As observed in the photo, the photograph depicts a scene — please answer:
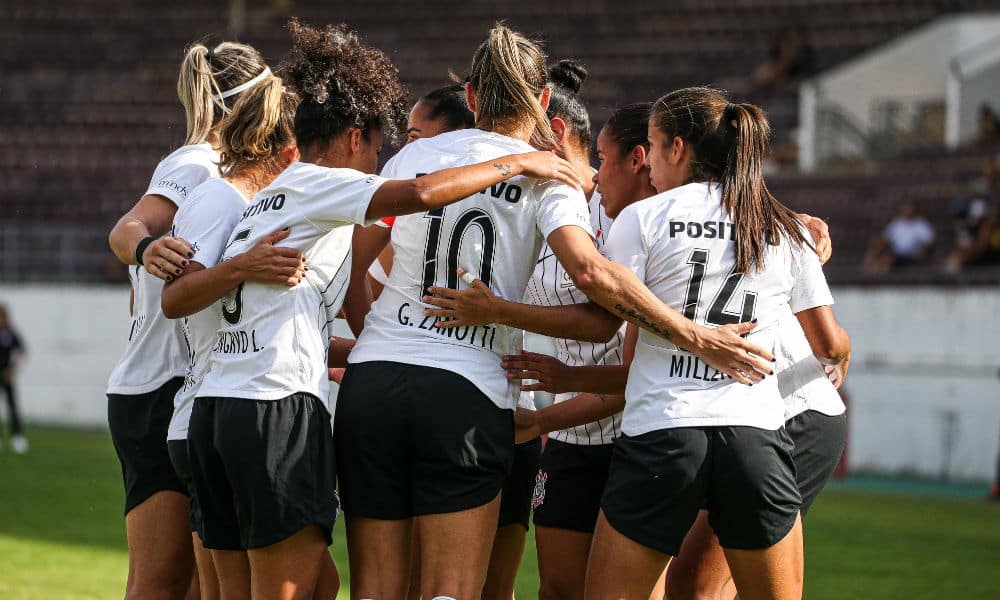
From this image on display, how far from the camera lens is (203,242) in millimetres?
3768

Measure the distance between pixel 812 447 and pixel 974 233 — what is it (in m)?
13.2

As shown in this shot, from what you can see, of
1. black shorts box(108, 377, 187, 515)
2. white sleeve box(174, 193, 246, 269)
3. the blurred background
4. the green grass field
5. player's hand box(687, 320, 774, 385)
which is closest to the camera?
player's hand box(687, 320, 774, 385)

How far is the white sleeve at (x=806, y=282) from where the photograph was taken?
12.3 feet

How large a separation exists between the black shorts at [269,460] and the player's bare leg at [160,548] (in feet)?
1.80

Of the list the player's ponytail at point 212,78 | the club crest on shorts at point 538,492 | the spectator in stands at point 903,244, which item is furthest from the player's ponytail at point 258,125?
the spectator in stands at point 903,244

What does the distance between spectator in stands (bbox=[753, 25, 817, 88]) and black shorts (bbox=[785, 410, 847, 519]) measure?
19087 millimetres

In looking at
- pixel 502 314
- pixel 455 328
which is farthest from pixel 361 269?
pixel 502 314

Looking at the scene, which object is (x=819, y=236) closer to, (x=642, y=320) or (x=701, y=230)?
(x=701, y=230)

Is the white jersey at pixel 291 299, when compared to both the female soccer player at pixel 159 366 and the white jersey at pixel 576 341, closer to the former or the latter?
the female soccer player at pixel 159 366

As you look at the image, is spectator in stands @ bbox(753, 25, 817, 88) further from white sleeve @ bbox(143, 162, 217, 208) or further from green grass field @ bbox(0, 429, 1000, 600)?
white sleeve @ bbox(143, 162, 217, 208)

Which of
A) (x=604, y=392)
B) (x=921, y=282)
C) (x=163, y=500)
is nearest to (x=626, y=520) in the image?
(x=604, y=392)

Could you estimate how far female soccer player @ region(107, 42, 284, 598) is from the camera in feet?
13.3

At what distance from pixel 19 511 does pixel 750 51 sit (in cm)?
1766

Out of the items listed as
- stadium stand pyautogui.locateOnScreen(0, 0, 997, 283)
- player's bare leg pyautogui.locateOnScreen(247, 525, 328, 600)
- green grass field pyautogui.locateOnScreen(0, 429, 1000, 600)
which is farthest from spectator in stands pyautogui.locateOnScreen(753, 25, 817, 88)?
player's bare leg pyautogui.locateOnScreen(247, 525, 328, 600)
